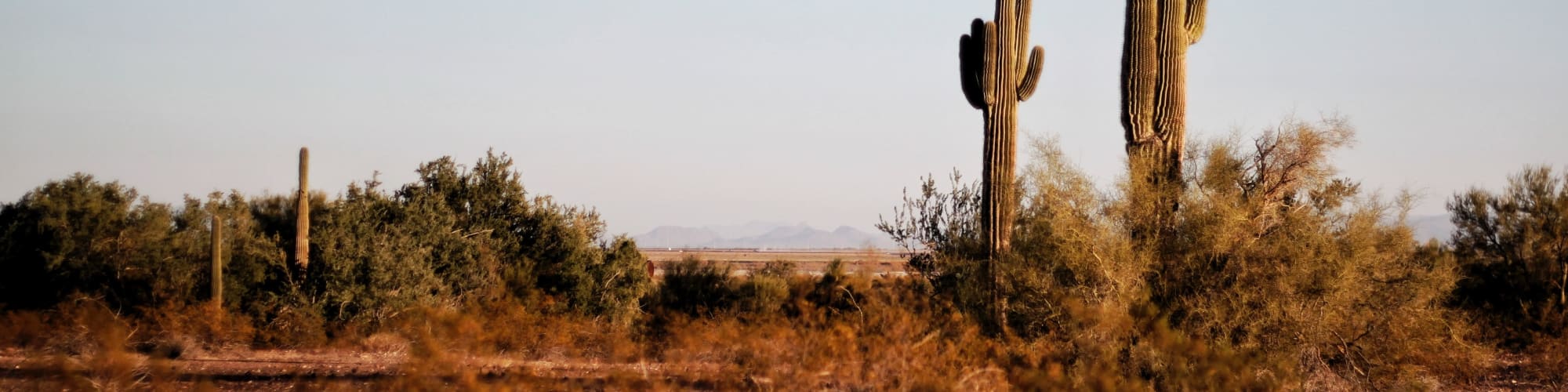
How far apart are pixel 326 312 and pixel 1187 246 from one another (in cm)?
1008

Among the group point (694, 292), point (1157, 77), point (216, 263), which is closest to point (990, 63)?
point (1157, 77)

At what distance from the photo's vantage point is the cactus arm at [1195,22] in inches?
481

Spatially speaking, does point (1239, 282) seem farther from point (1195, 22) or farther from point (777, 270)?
point (777, 270)

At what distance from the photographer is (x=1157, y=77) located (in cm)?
1196

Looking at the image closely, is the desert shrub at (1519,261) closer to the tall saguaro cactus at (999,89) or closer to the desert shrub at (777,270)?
the tall saguaro cactus at (999,89)

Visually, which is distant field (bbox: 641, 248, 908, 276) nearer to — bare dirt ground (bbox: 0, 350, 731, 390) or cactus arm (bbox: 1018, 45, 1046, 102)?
cactus arm (bbox: 1018, 45, 1046, 102)

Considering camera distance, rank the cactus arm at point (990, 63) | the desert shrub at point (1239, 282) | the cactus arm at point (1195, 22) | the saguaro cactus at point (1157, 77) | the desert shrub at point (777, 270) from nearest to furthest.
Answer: the desert shrub at point (1239, 282) < the saguaro cactus at point (1157, 77) < the cactus arm at point (1195, 22) < the cactus arm at point (990, 63) < the desert shrub at point (777, 270)

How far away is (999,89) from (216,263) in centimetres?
1015

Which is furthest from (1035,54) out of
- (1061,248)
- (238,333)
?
(238,333)

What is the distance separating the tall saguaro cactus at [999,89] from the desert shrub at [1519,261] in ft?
21.3

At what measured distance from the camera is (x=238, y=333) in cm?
1325

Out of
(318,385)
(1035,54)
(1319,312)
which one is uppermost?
(1035,54)

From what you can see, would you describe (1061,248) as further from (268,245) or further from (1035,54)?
(268,245)

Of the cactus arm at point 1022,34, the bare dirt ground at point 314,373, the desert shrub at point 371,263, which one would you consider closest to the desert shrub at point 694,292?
the desert shrub at point 371,263
